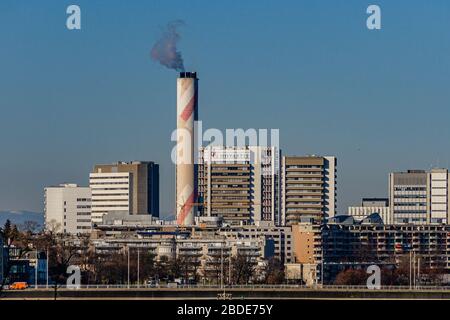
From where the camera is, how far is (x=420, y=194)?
9862 centimetres

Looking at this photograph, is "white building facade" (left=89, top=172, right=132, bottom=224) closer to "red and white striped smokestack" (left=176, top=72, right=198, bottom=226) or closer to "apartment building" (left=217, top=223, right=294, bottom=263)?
"apartment building" (left=217, top=223, right=294, bottom=263)

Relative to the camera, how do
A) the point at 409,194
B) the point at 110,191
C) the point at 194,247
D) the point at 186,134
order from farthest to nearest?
the point at 110,191
the point at 409,194
the point at 186,134
the point at 194,247

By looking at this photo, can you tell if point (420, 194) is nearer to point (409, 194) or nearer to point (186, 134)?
point (409, 194)

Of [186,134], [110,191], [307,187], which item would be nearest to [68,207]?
[110,191]

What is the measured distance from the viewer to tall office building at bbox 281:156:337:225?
3841 inches

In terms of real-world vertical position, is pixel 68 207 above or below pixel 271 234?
above

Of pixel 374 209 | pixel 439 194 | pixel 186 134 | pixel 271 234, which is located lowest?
pixel 271 234

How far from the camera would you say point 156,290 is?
39344mm

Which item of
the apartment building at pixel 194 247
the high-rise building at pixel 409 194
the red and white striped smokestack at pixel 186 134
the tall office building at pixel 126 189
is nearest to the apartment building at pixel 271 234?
the apartment building at pixel 194 247

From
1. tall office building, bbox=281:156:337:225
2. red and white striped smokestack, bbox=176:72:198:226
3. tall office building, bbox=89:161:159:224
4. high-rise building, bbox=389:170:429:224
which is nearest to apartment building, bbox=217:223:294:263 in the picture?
red and white striped smokestack, bbox=176:72:198:226

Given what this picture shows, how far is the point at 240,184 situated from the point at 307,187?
168 inches

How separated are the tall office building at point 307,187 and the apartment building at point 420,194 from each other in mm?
3937
